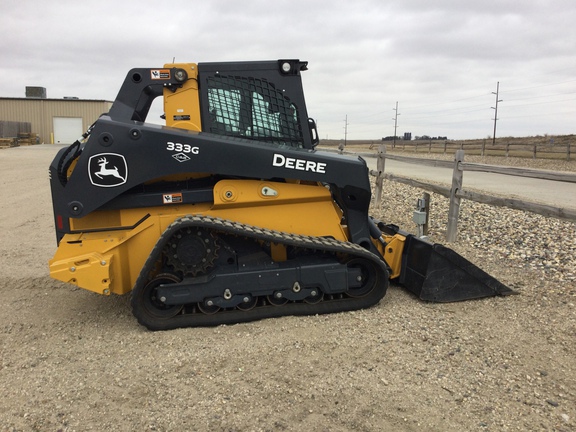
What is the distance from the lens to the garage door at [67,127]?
148 ft

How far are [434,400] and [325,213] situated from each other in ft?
6.91

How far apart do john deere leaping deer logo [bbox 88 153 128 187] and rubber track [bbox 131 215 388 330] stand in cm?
66

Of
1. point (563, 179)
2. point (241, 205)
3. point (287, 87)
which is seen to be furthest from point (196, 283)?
point (563, 179)

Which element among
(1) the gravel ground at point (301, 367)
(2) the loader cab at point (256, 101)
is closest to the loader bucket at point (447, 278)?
(1) the gravel ground at point (301, 367)

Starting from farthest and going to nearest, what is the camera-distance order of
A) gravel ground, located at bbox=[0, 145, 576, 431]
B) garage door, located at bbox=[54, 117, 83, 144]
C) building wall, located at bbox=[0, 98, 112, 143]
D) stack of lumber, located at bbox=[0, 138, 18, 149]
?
garage door, located at bbox=[54, 117, 83, 144] < building wall, located at bbox=[0, 98, 112, 143] < stack of lumber, located at bbox=[0, 138, 18, 149] < gravel ground, located at bbox=[0, 145, 576, 431]

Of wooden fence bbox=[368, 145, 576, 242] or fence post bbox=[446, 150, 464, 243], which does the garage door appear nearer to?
wooden fence bbox=[368, 145, 576, 242]

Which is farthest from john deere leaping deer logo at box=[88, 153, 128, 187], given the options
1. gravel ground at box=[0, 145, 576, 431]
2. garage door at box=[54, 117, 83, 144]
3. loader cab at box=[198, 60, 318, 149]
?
garage door at box=[54, 117, 83, 144]

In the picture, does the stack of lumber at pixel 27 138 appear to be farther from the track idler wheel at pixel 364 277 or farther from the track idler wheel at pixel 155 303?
the track idler wheel at pixel 364 277

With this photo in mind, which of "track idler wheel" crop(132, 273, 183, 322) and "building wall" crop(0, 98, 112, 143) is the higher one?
"building wall" crop(0, 98, 112, 143)

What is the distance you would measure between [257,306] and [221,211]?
38.1 inches

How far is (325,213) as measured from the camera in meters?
4.64

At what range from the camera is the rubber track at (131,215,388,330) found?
13.2 ft

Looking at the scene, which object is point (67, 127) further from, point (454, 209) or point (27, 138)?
point (454, 209)

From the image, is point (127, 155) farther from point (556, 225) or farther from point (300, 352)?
point (556, 225)
